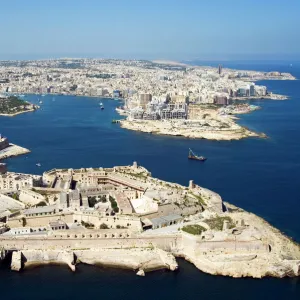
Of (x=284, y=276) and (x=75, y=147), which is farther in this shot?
(x=75, y=147)

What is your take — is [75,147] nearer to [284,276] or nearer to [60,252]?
[60,252]

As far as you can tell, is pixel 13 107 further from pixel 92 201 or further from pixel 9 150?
pixel 92 201

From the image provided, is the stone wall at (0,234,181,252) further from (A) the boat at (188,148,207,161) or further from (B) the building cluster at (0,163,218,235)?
(A) the boat at (188,148,207,161)

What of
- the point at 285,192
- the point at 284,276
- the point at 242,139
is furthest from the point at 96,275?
the point at 242,139

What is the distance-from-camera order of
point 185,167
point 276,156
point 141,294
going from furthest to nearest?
point 276,156, point 185,167, point 141,294

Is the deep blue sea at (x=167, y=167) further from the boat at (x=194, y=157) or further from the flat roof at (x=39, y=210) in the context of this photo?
the flat roof at (x=39, y=210)

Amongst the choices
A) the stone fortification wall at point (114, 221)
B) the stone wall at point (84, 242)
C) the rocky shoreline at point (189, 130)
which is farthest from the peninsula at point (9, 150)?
the stone wall at point (84, 242)

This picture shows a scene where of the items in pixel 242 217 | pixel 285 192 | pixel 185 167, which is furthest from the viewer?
pixel 185 167
